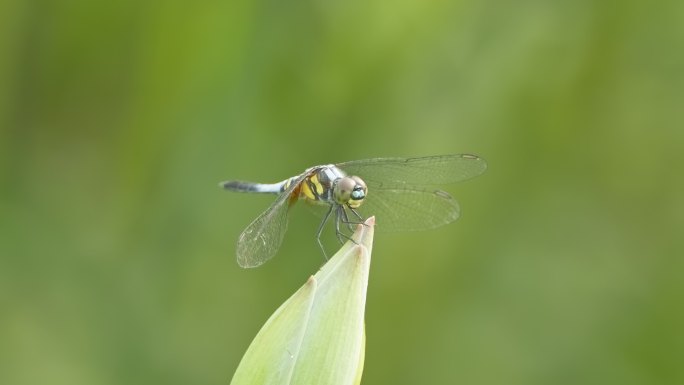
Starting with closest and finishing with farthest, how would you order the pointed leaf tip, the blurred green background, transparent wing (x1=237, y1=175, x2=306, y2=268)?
the pointed leaf tip < transparent wing (x1=237, y1=175, x2=306, y2=268) < the blurred green background

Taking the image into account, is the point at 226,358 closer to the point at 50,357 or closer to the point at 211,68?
Answer: the point at 50,357

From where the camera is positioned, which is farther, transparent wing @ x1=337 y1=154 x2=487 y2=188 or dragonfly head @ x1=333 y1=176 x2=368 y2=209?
transparent wing @ x1=337 y1=154 x2=487 y2=188

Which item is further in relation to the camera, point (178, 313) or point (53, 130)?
point (53, 130)

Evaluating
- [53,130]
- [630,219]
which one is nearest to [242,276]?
[53,130]

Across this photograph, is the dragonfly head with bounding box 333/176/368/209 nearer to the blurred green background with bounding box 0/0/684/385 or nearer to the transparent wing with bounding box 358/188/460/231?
the transparent wing with bounding box 358/188/460/231

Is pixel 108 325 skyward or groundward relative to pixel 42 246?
groundward

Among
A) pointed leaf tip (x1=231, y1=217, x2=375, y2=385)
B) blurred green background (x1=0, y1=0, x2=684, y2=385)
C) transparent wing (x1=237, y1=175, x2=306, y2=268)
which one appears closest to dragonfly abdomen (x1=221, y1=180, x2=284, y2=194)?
blurred green background (x1=0, y1=0, x2=684, y2=385)

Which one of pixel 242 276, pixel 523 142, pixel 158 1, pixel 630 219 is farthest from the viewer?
pixel 630 219

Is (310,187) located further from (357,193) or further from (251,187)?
(251,187)
